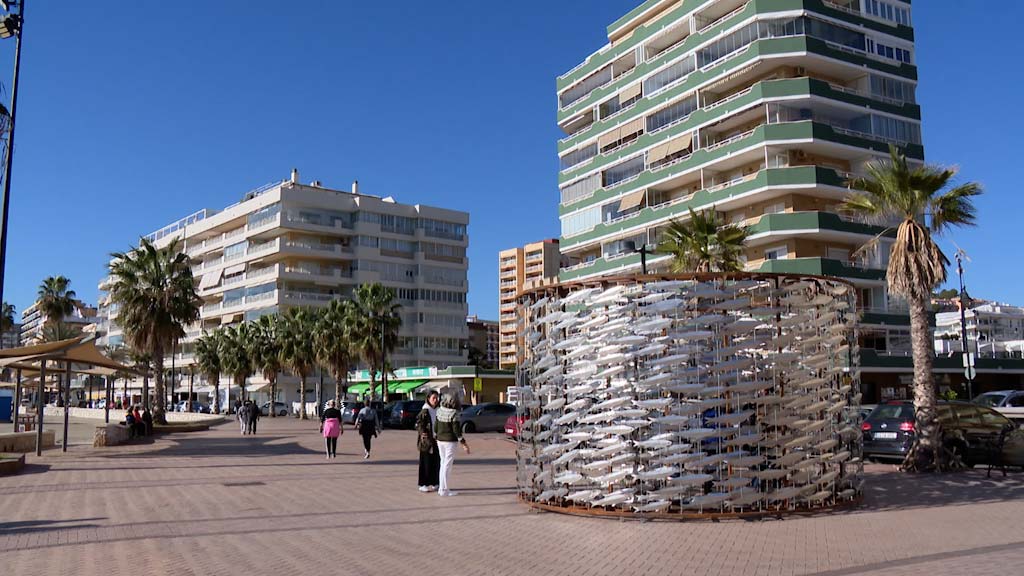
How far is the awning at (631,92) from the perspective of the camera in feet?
171

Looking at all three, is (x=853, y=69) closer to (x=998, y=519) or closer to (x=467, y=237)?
(x=998, y=519)

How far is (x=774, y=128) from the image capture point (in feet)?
139

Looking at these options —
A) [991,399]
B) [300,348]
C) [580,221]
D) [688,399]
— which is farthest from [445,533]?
[300,348]

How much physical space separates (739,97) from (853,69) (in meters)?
6.89

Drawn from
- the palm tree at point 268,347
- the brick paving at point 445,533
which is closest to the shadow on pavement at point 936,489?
the brick paving at point 445,533

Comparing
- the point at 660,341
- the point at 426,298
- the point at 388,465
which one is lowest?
the point at 388,465

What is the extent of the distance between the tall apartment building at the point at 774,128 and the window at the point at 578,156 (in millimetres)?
3451

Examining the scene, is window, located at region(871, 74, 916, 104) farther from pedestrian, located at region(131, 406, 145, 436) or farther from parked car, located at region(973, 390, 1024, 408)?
pedestrian, located at region(131, 406, 145, 436)

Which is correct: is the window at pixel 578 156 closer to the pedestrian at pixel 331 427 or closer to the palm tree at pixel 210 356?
the palm tree at pixel 210 356

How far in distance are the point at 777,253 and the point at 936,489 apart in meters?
A: 31.4

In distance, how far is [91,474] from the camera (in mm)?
17297

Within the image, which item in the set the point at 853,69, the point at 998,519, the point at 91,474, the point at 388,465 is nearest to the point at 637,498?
the point at 998,519

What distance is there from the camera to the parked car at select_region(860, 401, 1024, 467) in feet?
52.3

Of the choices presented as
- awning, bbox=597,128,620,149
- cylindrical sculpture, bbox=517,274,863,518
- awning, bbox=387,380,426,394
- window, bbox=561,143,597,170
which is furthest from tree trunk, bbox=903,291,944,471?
awning, bbox=387,380,426,394
